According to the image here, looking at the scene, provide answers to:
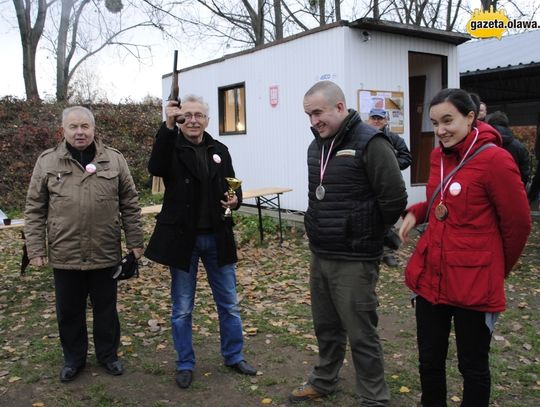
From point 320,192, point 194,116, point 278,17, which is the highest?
point 278,17

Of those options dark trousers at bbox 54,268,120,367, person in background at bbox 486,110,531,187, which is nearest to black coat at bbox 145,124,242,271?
dark trousers at bbox 54,268,120,367

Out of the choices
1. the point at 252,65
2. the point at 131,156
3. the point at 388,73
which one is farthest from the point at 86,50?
the point at 388,73

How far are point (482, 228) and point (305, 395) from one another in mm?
1641

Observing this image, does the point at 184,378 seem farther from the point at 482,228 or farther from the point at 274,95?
the point at 274,95

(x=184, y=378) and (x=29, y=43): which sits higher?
(x=29, y=43)

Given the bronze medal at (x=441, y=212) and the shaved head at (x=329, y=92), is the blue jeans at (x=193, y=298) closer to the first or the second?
the shaved head at (x=329, y=92)

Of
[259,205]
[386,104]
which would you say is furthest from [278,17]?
[259,205]

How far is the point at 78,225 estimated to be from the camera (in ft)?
12.1

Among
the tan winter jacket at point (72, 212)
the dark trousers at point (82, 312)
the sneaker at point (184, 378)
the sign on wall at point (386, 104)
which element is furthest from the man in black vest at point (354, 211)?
the sign on wall at point (386, 104)

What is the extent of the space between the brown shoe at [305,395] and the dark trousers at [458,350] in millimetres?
771

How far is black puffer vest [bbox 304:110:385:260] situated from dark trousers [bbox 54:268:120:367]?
1.79 m

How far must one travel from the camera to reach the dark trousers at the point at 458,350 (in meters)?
2.64

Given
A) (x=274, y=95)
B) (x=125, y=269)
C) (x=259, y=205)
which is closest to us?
(x=125, y=269)

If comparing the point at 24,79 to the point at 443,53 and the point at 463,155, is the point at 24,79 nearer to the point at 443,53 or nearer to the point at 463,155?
the point at 443,53
